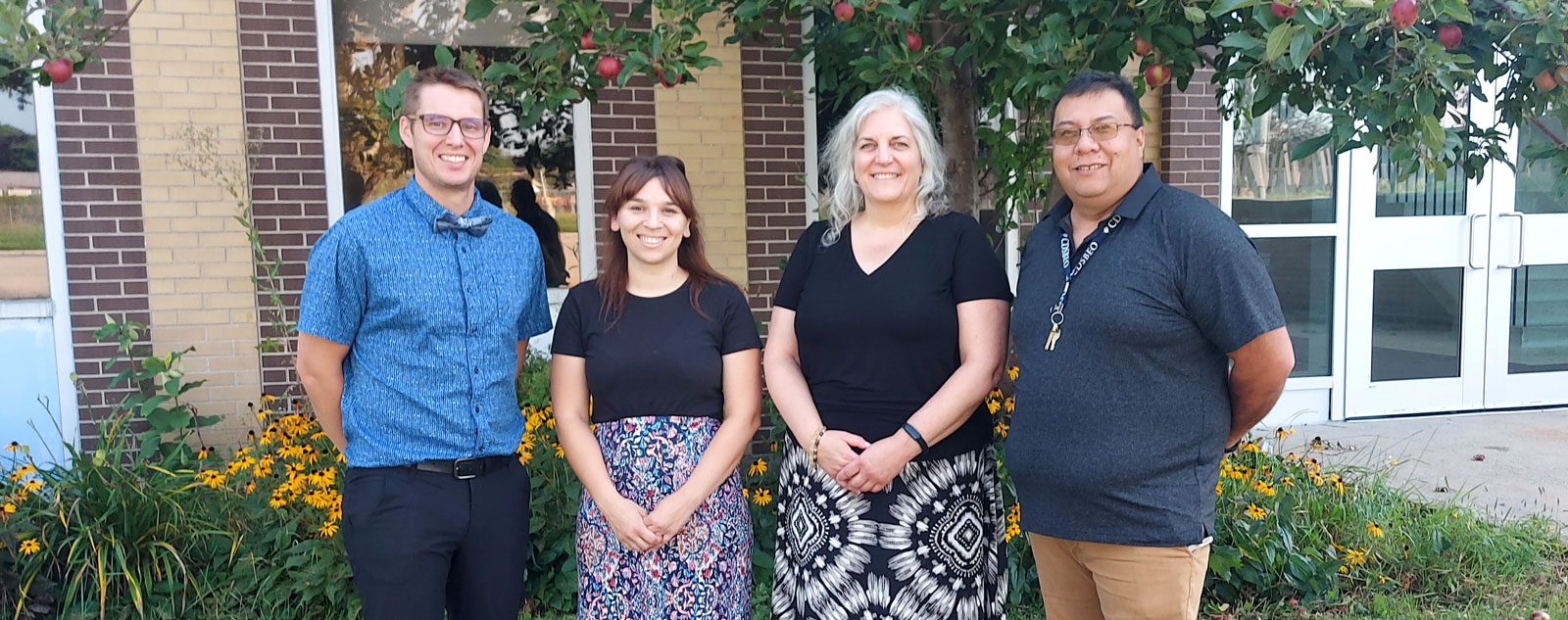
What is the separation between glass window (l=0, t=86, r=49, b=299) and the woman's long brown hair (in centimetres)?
386

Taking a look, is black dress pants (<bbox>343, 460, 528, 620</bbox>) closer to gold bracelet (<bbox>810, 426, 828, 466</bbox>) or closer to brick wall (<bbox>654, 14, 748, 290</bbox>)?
gold bracelet (<bbox>810, 426, 828, 466</bbox>)

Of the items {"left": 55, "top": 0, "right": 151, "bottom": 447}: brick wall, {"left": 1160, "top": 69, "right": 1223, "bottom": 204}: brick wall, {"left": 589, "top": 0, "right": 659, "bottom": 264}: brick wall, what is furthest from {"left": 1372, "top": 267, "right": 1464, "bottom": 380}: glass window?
{"left": 55, "top": 0, "right": 151, "bottom": 447}: brick wall

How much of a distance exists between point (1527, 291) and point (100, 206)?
28.1 ft

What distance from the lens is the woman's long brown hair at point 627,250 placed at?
255cm

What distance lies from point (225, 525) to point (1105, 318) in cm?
340

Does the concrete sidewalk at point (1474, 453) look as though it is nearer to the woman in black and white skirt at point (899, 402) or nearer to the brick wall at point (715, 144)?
the brick wall at point (715, 144)

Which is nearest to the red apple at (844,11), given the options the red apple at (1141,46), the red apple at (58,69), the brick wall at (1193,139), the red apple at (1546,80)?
the red apple at (1141,46)

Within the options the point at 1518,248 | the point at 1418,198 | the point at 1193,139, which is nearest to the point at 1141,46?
the point at 1193,139

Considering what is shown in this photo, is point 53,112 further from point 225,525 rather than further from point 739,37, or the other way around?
point 739,37

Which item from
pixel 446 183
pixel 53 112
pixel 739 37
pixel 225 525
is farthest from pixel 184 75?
pixel 446 183

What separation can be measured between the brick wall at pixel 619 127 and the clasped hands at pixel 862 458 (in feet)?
10.7

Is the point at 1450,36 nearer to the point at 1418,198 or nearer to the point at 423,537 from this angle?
the point at 423,537

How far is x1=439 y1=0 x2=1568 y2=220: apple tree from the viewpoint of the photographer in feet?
7.86

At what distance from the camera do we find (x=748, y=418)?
8.54 ft
